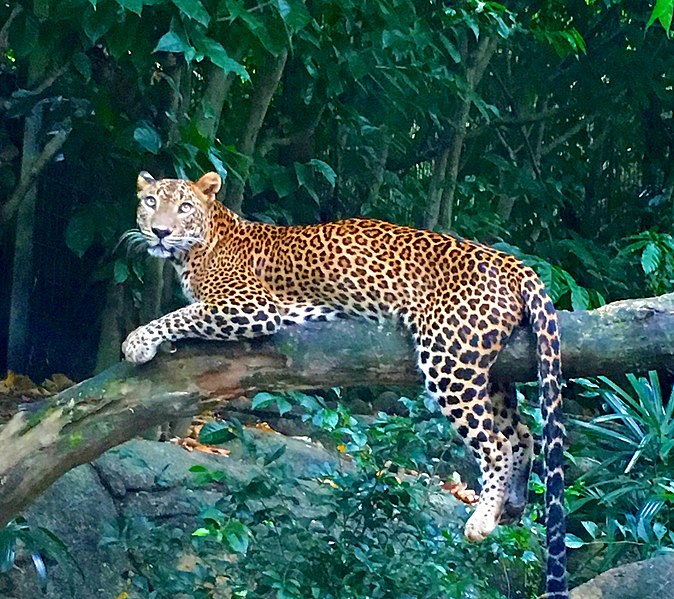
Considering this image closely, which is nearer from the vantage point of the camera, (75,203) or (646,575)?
(646,575)

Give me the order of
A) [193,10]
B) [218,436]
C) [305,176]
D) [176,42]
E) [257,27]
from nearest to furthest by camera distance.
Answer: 1. [193,10]
2. [176,42]
3. [218,436]
4. [257,27]
5. [305,176]

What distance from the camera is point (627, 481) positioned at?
813 centimetres

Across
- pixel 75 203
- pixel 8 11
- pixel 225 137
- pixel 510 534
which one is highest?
pixel 8 11

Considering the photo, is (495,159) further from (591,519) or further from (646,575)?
(646,575)

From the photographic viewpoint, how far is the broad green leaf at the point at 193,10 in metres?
4.68

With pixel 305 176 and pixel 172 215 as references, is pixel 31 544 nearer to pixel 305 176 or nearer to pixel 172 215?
pixel 172 215

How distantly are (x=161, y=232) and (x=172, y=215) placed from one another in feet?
0.37

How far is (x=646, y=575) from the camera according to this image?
635cm

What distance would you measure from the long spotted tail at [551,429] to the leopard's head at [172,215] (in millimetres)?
1838

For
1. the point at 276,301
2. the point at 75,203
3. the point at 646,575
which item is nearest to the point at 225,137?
the point at 75,203

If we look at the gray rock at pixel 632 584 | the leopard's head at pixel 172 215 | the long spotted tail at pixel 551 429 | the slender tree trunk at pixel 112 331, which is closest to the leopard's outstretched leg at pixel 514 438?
the long spotted tail at pixel 551 429

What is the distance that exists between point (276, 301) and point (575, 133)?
694 centimetres

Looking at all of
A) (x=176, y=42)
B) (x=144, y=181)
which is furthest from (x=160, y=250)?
(x=176, y=42)

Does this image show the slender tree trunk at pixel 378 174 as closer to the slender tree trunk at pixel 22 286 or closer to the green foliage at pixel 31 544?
the slender tree trunk at pixel 22 286
